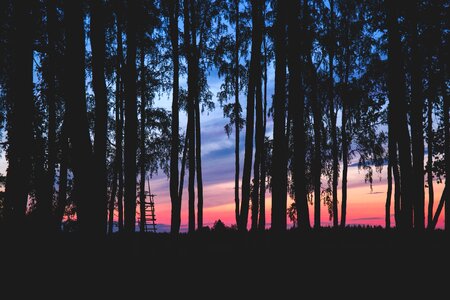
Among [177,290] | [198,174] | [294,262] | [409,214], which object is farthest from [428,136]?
[177,290]

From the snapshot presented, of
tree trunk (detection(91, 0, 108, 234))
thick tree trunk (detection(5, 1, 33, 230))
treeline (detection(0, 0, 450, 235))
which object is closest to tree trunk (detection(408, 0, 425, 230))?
treeline (detection(0, 0, 450, 235))

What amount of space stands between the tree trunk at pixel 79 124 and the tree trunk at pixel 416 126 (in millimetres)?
10071

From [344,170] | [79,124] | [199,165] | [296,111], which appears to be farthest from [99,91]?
[344,170]

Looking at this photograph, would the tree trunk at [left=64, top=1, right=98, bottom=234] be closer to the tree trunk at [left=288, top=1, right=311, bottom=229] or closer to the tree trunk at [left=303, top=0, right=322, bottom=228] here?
the tree trunk at [left=288, top=1, right=311, bottom=229]

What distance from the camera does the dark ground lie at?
227 inches

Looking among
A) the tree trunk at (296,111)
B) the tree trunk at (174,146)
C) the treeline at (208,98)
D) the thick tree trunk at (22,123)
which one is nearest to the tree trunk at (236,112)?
the treeline at (208,98)

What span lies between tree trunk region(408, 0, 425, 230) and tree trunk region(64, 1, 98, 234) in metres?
10.1

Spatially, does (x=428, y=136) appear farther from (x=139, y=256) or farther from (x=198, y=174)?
(x=139, y=256)

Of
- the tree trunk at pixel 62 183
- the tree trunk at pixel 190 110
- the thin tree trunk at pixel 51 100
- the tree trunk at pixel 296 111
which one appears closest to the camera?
the tree trunk at pixel 296 111

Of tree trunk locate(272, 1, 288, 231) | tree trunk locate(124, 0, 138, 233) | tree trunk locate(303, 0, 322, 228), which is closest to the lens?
tree trunk locate(124, 0, 138, 233)

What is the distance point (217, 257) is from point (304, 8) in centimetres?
1081

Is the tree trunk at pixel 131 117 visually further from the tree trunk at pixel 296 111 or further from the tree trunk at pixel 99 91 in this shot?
the tree trunk at pixel 296 111

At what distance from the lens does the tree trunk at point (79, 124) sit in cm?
654

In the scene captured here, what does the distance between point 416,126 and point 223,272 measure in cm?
981
